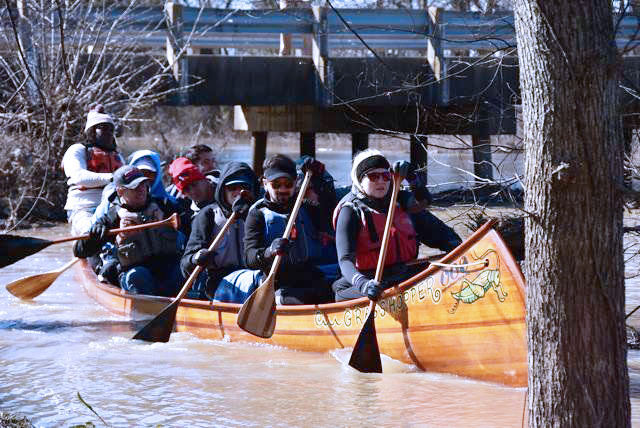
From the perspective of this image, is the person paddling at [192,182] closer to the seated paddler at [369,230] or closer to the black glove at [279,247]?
the black glove at [279,247]

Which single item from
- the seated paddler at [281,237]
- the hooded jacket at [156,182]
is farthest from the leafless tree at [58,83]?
the seated paddler at [281,237]

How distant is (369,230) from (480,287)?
3.39 ft

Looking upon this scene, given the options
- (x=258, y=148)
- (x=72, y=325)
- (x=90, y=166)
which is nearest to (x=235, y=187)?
(x=72, y=325)

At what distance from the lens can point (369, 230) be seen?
624 cm

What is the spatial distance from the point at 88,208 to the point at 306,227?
10.0ft

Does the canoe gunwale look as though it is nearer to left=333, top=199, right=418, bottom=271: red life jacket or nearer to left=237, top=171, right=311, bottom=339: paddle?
left=237, top=171, right=311, bottom=339: paddle

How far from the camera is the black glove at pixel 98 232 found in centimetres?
771

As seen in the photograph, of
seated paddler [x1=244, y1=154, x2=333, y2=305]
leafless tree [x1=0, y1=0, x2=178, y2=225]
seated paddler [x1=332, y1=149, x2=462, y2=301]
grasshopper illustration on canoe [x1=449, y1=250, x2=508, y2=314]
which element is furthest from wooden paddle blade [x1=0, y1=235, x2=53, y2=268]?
leafless tree [x1=0, y1=0, x2=178, y2=225]

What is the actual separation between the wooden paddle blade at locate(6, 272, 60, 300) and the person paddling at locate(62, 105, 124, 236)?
1.72ft

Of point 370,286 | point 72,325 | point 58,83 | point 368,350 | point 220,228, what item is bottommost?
point 72,325

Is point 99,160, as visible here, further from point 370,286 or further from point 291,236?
point 370,286

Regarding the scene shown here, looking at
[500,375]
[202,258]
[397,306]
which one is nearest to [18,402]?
[202,258]

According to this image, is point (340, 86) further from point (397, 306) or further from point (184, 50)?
point (397, 306)

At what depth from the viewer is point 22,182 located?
13219 mm
